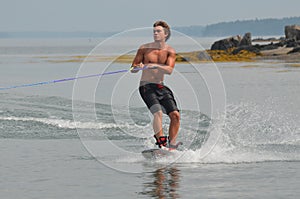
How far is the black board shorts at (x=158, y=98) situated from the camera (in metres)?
10.4

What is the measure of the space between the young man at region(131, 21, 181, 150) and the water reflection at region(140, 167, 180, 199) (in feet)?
2.65

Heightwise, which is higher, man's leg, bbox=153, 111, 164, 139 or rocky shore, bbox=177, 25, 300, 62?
rocky shore, bbox=177, 25, 300, 62

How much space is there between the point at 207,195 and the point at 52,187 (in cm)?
177

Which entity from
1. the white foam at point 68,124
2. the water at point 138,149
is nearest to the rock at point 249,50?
the water at point 138,149

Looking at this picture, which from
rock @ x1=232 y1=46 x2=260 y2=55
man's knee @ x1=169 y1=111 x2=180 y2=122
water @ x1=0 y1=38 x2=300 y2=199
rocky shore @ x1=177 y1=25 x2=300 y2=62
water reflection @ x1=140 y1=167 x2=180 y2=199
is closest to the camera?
water reflection @ x1=140 y1=167 x2=180 y2=199

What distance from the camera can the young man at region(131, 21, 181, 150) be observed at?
10195mm

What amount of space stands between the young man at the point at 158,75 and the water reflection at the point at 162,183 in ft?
2.65

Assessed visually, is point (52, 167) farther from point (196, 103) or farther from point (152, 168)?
point (196, 103)

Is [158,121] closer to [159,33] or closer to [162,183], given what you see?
[159,33]

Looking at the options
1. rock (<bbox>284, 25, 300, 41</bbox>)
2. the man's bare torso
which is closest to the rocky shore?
rock (<bbox>284, 25, 300, 41</bbox>)

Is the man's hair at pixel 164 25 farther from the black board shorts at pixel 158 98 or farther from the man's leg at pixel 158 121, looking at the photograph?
the man's leg at pixel 158 121

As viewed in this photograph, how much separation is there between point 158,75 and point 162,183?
6.92 feet

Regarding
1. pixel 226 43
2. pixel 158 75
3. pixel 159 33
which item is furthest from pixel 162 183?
pixel 226 43

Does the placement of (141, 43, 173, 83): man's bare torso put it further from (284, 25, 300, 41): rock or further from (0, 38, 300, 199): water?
(284, 25, 300, 41): rock
